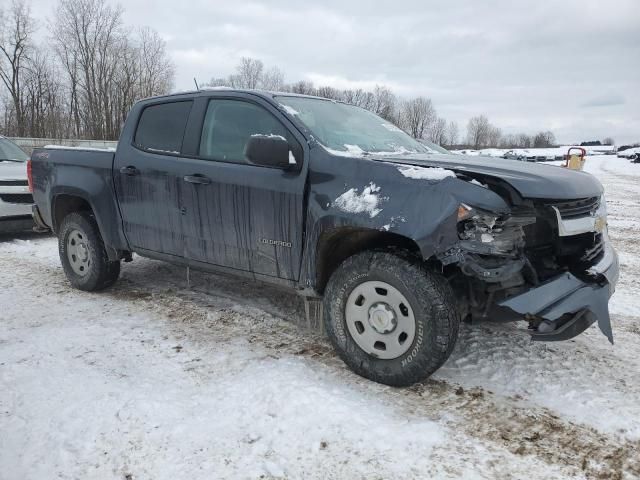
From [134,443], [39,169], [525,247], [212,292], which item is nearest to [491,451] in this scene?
[525,247]

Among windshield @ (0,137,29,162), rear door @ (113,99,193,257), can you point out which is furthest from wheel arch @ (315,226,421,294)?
windshield @ (0,137,29,162)

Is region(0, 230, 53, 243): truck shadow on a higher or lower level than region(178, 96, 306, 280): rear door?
lower

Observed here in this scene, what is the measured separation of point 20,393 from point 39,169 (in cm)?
300

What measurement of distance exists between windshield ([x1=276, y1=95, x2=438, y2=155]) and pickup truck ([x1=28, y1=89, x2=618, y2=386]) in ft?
0.06

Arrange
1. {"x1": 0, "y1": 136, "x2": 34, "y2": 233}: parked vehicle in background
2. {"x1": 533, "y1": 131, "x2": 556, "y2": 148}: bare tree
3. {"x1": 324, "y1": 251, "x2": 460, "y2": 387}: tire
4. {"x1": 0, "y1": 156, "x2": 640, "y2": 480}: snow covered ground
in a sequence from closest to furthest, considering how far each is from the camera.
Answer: {"x1": 0, "y1": 156, "x2": 640, "y2": 480}: snow covered ground
{"x1": 324, "y1": 251, "x2": 460, "y2": 387}: tire
{"x1": 0, "y1": 136, "x2": 34, "y2": 233}: parked vehicle in background
{"x1": 533, "y1": 131, "x2": 556, "y2": 148}: bare tree

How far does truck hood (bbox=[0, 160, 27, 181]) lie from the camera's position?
746 cm

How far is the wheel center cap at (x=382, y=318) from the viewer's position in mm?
3016

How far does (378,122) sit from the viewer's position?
4.38 meters

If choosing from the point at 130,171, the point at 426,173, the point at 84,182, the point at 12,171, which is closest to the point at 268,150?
the point at 426,173

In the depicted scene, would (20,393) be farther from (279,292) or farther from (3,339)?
(279,292)

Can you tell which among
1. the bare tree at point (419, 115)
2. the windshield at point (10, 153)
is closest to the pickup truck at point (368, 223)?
the windshield at point (10, 153)

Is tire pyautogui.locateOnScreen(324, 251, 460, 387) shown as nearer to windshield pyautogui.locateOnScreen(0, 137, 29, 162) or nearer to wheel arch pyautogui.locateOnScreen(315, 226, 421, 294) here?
wheel arch pyautogui.locateOnScreen(315, 226, 421, 294)

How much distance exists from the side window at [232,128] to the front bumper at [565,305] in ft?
6.17

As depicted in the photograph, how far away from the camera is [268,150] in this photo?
127 inches
